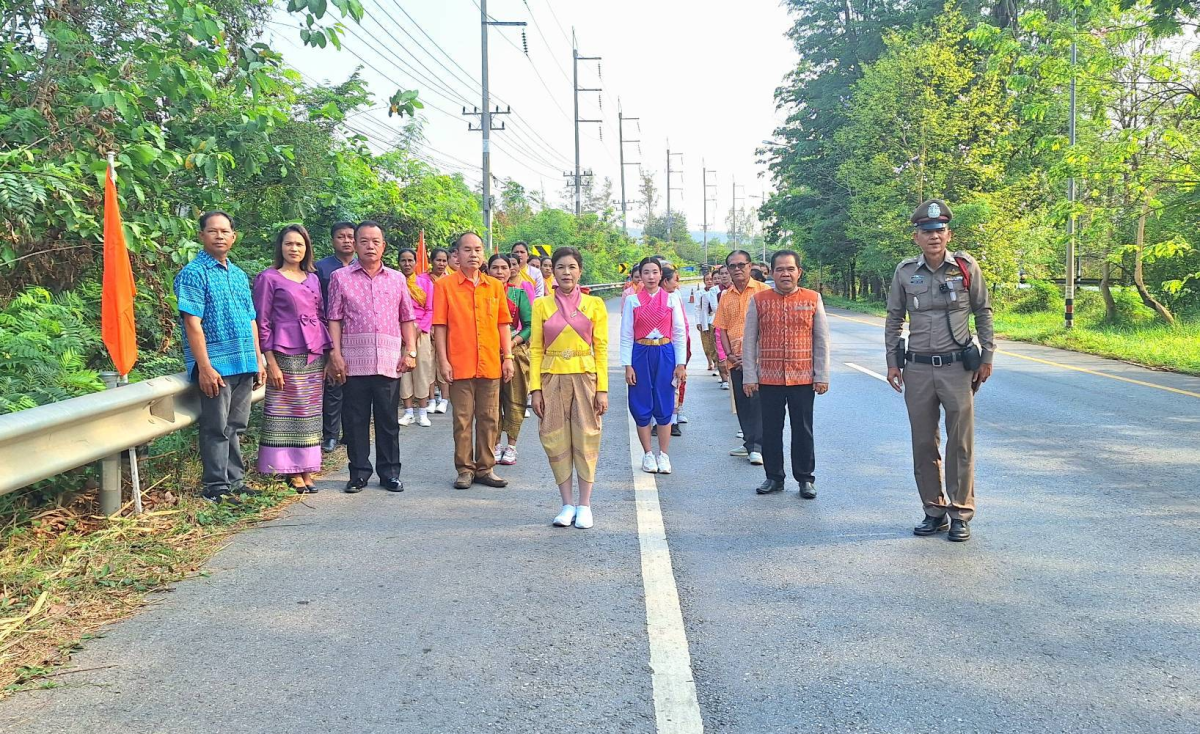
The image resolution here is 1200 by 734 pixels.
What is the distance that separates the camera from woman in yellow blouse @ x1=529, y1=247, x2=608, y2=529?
244 inches

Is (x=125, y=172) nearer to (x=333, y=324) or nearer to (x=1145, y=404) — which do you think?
(x=333, y=324)

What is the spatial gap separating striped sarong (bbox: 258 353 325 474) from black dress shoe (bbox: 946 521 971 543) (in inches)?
174

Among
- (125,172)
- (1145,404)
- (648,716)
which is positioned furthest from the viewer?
(1145,404)

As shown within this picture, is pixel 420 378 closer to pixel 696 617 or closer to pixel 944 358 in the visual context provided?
pixel 944 358

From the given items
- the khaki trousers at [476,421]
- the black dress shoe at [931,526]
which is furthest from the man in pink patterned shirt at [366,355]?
the black dress shoe at [931,526]

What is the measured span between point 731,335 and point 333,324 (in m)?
3.56

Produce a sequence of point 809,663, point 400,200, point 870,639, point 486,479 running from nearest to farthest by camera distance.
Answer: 1. point 809,663
2. point 870,639
3. point 486,479
4. point 400,200

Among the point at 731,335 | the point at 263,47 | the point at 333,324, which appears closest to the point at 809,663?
the point at 333,324

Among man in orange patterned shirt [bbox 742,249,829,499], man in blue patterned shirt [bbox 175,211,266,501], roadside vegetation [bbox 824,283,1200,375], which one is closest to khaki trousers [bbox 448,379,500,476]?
man in blue patterned shirt [bbox 175,211,266,501]

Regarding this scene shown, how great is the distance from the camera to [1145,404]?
11.3 m

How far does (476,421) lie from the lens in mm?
7551

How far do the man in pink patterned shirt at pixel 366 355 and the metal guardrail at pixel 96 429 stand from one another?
1131 mm

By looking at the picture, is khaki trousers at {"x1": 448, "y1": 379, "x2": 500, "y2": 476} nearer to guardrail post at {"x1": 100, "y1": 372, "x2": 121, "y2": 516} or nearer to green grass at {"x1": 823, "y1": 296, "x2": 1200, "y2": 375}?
guardrail post at {"x1": 100, "y1": 372, "x2": 121, "y2": 516}

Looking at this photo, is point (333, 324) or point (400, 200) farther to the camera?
point (400, 200)
